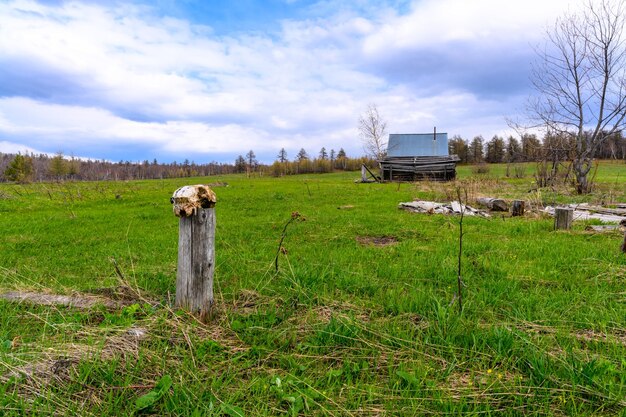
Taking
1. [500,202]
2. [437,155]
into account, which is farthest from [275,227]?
[437,155]

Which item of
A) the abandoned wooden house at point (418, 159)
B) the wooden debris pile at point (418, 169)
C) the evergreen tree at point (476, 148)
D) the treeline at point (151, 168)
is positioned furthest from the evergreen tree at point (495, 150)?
the wooden debris pile at point (418, 169)

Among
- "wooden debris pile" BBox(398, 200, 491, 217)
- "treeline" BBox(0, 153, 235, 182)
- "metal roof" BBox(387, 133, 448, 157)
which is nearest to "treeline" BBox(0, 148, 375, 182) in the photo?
"treeline" BBox(0, 153, 235, 182)

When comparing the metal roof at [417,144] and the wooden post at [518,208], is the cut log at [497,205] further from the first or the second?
the metal roof at [417,144]

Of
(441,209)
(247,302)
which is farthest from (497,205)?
(247,302)

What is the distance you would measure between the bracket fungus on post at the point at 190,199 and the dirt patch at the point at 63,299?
1229 mm

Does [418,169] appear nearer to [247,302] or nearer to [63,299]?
[247,302]

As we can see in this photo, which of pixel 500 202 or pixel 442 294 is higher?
pixel 500 202

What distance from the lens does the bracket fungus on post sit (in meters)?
2.71

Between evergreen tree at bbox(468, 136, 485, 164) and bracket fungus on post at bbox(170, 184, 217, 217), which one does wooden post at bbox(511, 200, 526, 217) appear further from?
evergreen tree at bbox(468, 136, 485, 164)

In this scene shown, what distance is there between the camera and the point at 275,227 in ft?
27.1

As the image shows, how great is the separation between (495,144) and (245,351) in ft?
282

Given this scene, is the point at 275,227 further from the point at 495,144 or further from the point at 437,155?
the point at 495,144

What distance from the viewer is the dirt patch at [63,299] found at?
3195 mm

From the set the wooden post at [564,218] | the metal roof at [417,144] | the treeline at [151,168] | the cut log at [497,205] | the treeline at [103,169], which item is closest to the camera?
the wooden post at [564,218]
